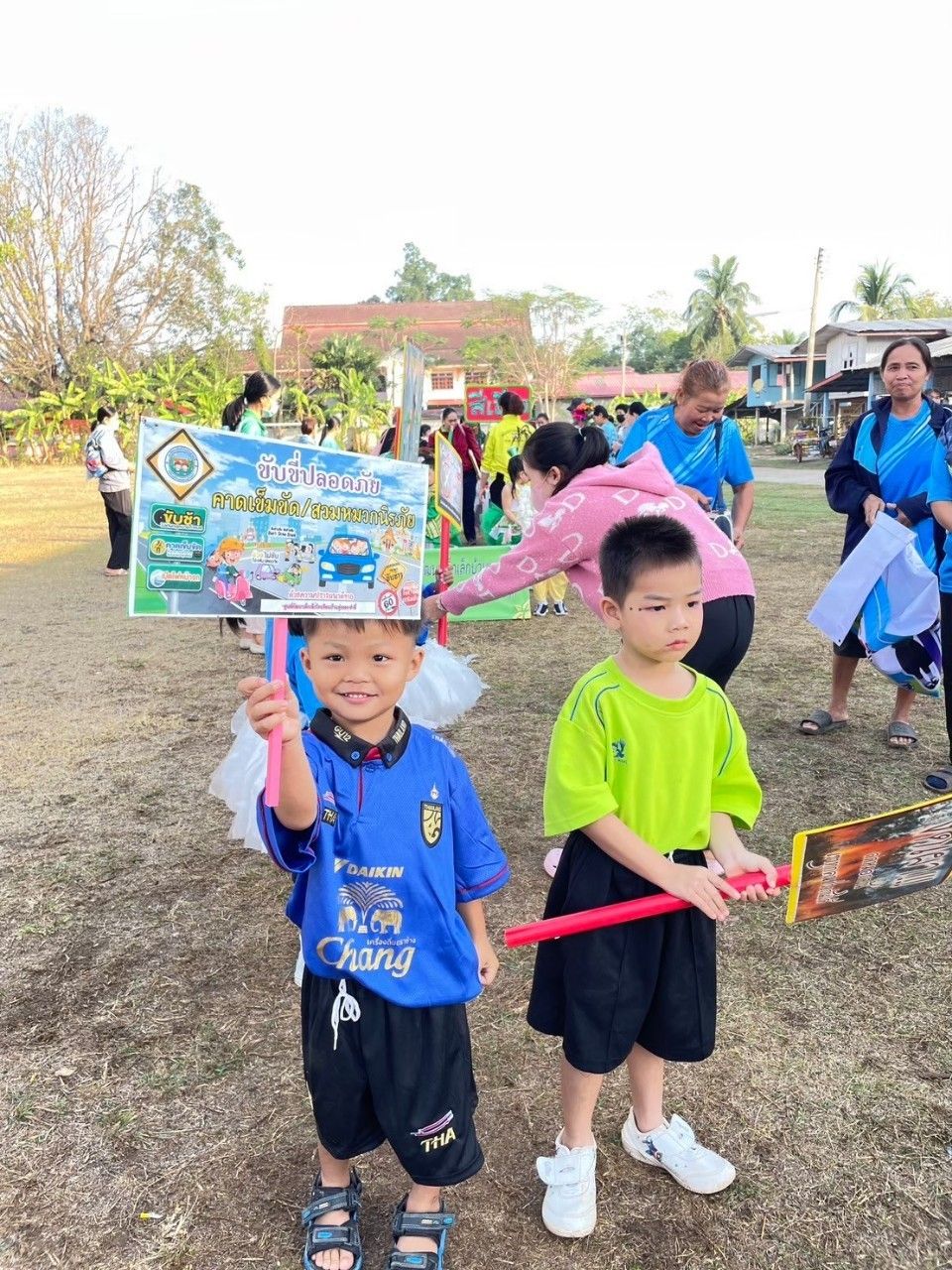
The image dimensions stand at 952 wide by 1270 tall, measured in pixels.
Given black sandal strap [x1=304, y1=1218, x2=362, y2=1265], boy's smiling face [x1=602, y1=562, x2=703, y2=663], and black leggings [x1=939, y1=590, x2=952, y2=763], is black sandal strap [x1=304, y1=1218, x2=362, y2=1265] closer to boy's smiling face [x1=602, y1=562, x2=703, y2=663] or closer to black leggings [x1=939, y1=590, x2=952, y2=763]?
boy's smiling face [x1=602, y1=562, x2=703, y2=663]

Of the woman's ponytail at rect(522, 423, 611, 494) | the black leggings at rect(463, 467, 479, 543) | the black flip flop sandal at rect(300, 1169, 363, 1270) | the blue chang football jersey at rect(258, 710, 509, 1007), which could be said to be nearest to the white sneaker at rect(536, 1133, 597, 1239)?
the black flip flop sandal at rect(300, 1169, 363, 1270)

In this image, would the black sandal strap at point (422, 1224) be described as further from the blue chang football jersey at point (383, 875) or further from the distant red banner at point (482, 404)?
the distant red banner at point (482, 404)

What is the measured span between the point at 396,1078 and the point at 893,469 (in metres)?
3.90

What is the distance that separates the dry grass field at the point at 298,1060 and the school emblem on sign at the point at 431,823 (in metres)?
0.94

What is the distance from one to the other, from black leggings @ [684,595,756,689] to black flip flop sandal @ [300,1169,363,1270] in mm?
1808

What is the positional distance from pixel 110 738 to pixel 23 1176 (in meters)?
3.23

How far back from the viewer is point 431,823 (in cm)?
173

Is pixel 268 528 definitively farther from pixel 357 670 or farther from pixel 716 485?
pixel 716 485

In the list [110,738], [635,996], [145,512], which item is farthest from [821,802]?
[110,738]

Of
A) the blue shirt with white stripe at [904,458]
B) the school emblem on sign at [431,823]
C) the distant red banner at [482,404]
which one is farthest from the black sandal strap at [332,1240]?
the distant red banner at [482,404]

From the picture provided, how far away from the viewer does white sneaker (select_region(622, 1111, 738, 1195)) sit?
2.05 m

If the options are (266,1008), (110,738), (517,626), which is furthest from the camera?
(517,626)

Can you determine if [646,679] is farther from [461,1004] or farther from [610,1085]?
[610,1085]

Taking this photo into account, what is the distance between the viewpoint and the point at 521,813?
4098 millimetres
